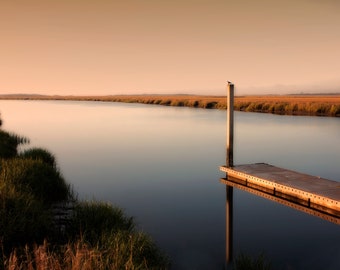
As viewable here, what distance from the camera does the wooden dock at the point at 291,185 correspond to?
9.73 meters

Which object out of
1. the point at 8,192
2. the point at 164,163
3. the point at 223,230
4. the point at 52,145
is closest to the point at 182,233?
the point at 223,230

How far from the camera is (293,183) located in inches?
444

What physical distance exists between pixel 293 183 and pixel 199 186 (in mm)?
5082

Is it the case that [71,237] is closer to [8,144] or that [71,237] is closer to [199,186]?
[199,186]

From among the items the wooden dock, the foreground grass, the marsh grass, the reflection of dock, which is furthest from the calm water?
the marsh grass

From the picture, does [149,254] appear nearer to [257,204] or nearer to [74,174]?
[257,204]

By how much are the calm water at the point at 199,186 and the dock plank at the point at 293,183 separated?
1.03 metres

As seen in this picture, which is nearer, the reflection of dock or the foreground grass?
the foreground grass

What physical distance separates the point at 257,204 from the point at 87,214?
6.79 metres

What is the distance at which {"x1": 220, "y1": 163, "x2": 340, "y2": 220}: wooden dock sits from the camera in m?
9.73

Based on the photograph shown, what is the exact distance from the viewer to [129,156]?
23.7 metres

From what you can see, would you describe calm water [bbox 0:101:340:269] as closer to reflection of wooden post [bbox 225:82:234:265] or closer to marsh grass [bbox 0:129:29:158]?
reflection of wooden post [bbox 225:82:234:265]

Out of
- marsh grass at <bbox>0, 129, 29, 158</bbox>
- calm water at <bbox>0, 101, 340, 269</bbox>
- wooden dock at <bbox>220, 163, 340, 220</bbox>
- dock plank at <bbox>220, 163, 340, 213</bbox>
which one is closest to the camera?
calm water at <bbox>0, 101, 340, 269</bbox>

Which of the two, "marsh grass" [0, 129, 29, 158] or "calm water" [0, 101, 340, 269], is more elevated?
"marsh grass" [0, 129, 29, 158]
